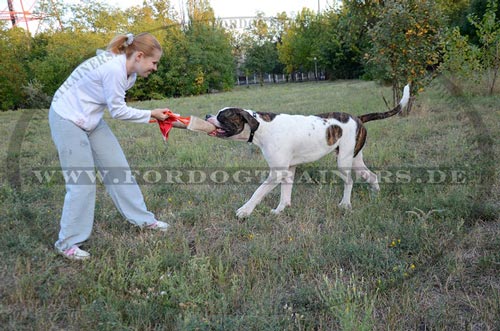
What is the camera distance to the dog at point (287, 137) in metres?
3.89

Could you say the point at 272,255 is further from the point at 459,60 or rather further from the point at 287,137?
the point at 459,60

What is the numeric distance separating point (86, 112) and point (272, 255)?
2.03 meters

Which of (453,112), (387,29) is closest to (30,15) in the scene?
(387,29)

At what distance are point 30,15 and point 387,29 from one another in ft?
89.9

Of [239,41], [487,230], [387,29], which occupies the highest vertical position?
[239,41]

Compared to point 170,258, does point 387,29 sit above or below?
above

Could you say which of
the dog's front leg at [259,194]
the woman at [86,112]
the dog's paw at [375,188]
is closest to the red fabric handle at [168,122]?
the woman at [86,112]

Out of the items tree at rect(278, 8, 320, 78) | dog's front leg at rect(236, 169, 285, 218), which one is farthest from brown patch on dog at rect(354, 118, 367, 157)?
tree at rect(278, 8, 320, 78)

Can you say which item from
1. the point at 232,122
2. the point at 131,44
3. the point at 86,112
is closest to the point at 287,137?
the point at 232,122

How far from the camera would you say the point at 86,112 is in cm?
323

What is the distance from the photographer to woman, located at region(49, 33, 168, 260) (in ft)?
10.4

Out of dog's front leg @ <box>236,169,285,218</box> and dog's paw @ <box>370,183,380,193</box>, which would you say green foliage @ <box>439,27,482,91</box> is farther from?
dog's front leg @ <box>236,169,285,218</box>

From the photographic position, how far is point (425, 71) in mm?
9734

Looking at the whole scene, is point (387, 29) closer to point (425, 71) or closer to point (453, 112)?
point (425, 71)
